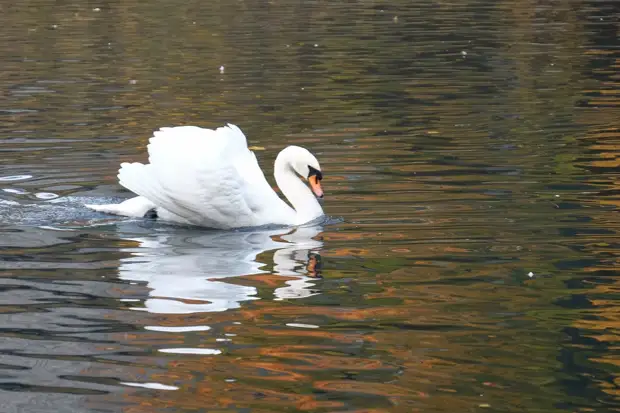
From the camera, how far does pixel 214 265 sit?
10852 mm

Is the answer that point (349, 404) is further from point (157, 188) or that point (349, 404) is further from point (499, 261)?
point (157, 188)

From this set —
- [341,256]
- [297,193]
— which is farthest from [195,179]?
[341,256]

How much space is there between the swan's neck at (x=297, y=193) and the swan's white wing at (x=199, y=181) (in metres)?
0.25

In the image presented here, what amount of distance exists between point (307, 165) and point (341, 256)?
1.78 meters

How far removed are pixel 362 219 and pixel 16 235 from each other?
2979 mm

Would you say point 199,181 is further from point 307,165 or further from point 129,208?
point 129,208

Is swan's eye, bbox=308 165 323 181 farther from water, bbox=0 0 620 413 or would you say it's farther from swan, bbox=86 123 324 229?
water, bbox=0 0 620 413

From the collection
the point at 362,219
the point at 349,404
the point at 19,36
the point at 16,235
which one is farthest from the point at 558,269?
the point at 19,36

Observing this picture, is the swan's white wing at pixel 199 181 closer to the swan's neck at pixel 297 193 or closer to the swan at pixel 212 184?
the swan at pixel 212 184

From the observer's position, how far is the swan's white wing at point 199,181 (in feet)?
39.5

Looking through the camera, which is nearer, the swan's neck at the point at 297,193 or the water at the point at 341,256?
the water at the point at 341,256

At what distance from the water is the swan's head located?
40 cm

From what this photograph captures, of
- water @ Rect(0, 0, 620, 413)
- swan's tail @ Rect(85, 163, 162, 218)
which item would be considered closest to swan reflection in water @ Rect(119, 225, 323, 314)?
water @ Rect(0, 0, 620, 413)

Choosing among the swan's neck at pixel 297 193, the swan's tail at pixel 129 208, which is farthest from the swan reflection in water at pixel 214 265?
the swan's tail at pixel 129 208
